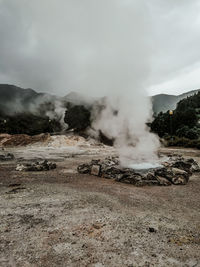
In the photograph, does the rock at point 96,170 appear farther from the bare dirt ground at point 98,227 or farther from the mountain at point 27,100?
the mountain at point 27,100

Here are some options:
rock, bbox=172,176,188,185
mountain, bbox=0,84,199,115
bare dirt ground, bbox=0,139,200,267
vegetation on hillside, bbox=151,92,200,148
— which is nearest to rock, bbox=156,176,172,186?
rock, bbox=172,176,188,185

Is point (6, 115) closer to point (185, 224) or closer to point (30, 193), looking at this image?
point (30, 193)

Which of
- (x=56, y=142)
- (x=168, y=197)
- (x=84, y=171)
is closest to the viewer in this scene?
(x=168, y=197)

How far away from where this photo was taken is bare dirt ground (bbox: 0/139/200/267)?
3.57 meters

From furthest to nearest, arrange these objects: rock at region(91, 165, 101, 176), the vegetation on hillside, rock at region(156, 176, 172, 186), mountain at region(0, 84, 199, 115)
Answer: mountain at region(0, 84, 199, 115), the vegetation on hillside, rock at region(91, 165, 101, 176), rock at region(156, 176, 172, 186)

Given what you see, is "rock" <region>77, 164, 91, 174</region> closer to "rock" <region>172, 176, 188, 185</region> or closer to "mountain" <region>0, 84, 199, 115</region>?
"rock" <region>172, 176, 188, 185</region>

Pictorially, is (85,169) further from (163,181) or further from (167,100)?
(167,100)

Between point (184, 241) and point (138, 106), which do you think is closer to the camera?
point (184, 241)

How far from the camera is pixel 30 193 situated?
7578 millimetres

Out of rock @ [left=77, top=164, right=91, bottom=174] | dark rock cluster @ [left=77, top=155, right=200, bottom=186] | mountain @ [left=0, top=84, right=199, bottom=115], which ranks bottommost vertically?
rock @ [left=77, top=164, right=91, bottom=174]

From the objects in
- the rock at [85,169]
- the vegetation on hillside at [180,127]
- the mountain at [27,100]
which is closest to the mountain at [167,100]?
the mountain at [27,100]

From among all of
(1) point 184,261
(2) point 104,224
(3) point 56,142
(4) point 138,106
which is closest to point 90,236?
(2) point 104,224

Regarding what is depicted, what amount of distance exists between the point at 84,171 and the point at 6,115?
62319 millimetres

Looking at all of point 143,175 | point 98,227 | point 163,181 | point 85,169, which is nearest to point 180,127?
point 85,169
